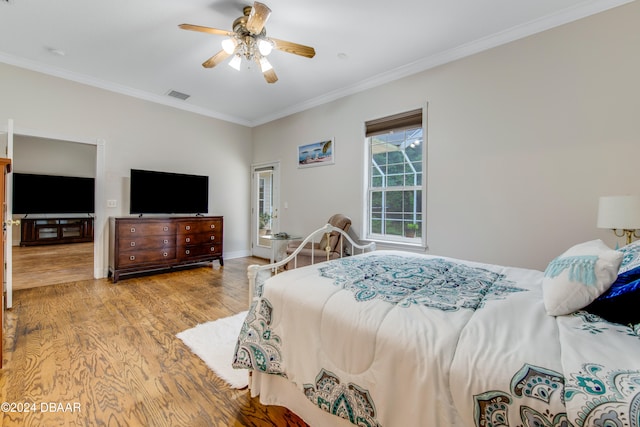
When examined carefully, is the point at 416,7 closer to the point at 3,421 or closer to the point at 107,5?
the point at 107,5

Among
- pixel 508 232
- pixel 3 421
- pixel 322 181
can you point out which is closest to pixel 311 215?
pixel 322 181

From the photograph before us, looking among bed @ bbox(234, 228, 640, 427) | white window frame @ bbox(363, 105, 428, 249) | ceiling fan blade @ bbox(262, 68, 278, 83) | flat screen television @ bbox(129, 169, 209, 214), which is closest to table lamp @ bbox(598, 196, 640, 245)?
bed @ bbox(234, 228, 640, 427)

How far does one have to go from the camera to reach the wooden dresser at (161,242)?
152 inches

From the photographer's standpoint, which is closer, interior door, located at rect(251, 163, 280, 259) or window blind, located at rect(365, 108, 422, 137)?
window blind, located at rect(365, 108, 422, 137)

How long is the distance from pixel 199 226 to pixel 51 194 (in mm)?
5452

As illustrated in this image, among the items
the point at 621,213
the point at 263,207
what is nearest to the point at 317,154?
the point at 263,207

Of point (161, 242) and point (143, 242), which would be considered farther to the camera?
point (161, 242)

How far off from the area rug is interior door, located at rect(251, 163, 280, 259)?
2826 millimetres

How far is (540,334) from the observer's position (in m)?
0.90

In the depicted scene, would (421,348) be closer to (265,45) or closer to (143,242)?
(265,45)

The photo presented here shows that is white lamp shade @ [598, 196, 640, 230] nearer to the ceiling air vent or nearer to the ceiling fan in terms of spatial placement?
the ceiling fan

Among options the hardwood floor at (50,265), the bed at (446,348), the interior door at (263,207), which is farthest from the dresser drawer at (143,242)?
the bed at (446,348)

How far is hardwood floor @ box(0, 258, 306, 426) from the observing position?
146 centimetres

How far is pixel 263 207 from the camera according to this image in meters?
5.70
